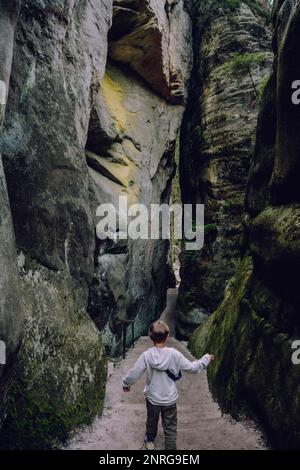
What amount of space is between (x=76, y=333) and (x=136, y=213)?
7.01m

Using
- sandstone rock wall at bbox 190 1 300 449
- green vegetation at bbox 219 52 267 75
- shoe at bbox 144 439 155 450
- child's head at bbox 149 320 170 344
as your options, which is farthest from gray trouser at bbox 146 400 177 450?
green vegetation at bbox 219 52 267 75

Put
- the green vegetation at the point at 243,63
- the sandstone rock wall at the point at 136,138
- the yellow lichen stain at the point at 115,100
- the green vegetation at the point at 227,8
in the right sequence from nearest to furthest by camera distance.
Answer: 1. the sandstone rock wall at the point at 136,138
2. the yellow lichen stain at the point at 115,100
3. the green vegetation at the point at 243,63
4. the green vegetation at the point at 227,8

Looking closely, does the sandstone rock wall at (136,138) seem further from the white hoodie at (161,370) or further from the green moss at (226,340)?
the white hoodie at (161,370)

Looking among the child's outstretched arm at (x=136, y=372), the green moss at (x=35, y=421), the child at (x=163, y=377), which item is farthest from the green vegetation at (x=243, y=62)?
the green moss at (x=35, y=421)

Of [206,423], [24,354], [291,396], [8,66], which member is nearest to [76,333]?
[24,354]

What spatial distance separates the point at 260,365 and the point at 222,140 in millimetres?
10938

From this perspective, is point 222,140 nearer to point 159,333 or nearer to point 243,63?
point 243,63

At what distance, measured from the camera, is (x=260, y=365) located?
500cm

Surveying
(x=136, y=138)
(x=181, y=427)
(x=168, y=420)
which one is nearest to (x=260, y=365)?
(x=181, y=427)

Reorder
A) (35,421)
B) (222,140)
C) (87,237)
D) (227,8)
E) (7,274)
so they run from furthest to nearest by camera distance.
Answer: (227,8)
(222,140)
(87,237)
(35,421)
(7,274)

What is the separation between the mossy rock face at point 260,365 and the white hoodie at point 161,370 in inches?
38.5

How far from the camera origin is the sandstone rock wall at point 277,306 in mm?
4352

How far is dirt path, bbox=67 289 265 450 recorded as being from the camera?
4.56 metres

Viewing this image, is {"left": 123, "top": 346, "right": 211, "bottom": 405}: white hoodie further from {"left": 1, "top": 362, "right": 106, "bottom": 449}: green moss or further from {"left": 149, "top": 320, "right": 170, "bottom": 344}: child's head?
{"left": 1, "top": 362, "right": 106, "bottom": 449}: green moss
